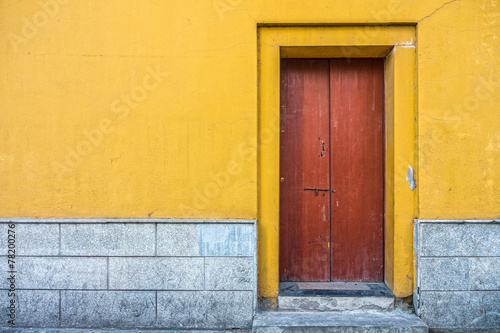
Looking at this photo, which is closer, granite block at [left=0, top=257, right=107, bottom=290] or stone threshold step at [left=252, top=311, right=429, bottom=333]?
stone threshold step at [left=252, top=311, right=429, bottom=333]

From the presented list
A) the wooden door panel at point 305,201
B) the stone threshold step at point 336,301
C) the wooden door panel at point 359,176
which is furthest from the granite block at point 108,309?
the wooden door panel at point 359,176

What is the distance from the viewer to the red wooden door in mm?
4031

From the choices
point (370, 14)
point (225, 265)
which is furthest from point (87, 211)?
point (370, 14)

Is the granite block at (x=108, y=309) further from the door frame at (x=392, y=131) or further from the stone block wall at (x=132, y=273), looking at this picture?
the door frame at (x=392, y=131)

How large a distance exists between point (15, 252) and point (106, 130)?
5.62 ft

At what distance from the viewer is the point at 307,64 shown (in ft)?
13.4

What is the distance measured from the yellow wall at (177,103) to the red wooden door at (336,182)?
1.83 feet

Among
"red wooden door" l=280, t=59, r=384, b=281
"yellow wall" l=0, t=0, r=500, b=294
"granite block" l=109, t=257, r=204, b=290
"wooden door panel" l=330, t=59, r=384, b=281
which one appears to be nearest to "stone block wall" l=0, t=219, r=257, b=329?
"granite block" l=109, t=257, r=204, b=290

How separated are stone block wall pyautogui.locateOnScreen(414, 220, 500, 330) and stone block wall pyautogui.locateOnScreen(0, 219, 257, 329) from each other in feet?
6.26

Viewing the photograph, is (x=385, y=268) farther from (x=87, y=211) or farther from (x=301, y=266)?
(x=87, y=211)

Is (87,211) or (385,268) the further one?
(385,268)

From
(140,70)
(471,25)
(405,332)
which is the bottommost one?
(405,332)
